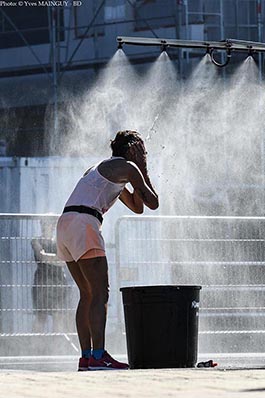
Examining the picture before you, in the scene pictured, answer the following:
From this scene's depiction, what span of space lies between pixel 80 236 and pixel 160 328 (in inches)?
40.9

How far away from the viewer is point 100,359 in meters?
10.0

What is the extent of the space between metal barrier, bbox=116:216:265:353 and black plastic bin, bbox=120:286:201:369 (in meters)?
3.26

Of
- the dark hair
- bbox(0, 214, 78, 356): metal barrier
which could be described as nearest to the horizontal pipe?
the dark hair

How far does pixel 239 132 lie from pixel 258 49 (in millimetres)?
7406

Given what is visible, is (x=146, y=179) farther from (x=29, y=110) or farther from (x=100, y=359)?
(x=29, y=110)

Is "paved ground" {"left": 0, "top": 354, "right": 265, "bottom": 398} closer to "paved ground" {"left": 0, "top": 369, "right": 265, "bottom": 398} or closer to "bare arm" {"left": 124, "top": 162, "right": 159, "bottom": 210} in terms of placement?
"paved ground" {"left": 0, "top": 369, "right": 265, "bottom": 398}

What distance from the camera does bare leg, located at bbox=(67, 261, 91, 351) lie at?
10.3m

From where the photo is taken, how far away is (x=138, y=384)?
303 inches

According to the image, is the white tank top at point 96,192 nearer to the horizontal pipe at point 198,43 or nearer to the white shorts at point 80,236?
the white shorts at point 80,236

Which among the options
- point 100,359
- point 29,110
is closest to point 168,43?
point 100,359

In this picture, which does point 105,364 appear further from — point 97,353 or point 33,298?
point 33,298

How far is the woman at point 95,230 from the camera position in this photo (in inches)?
395

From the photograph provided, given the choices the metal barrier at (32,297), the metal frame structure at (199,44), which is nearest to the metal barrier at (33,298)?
the metal barrier at (32,297)

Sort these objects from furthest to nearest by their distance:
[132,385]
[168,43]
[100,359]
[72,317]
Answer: [72,317]
[168,43]
[100,359]
[132,385]
